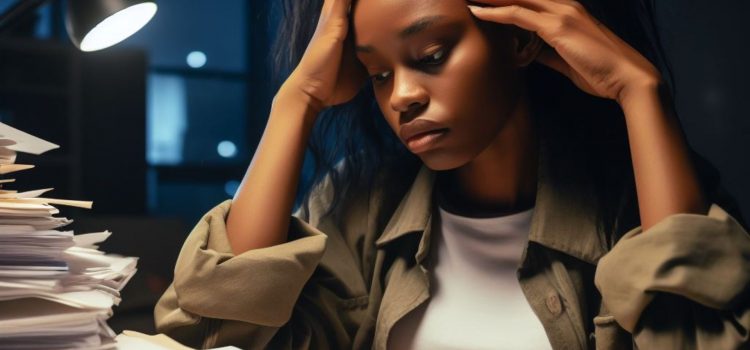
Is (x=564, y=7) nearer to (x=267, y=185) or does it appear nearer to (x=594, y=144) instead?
(x=594, y=144)

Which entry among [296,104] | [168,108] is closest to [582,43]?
[296,104]

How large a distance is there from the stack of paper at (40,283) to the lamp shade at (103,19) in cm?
40

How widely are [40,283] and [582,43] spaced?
0.63 meters

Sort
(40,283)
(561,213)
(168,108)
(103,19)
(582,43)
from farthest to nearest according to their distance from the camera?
(168,108)
(103,19)
(561,213)
(582,43)
(40,283)

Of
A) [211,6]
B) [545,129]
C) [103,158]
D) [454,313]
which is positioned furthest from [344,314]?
[211,6]

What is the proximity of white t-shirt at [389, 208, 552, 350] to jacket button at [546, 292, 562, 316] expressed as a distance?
31 mm

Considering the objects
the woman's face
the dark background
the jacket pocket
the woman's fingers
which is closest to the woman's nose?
the woman's face

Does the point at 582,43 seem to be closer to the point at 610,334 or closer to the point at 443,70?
the point at 443,70

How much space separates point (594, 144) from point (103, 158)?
1983mm

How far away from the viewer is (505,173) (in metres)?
1.20

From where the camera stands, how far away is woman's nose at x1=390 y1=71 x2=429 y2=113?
1079 millimetres

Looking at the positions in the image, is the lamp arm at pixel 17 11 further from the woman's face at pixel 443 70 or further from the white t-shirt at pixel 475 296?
the white t-shirt at pixel 475 296

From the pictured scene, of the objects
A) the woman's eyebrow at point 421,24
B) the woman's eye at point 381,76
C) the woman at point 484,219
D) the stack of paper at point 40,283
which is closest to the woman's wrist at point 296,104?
the woman at point 484,219

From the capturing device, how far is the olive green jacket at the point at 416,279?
93 cm
